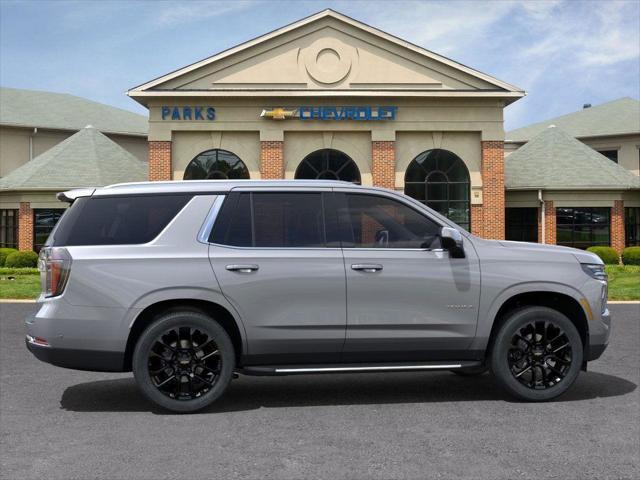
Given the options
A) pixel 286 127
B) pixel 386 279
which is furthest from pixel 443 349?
pixel 286 127

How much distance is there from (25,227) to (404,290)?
1207 inches

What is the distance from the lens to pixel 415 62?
29188 mm

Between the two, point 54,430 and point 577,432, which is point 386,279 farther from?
point 54,430

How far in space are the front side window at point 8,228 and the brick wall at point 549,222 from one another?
2536cm

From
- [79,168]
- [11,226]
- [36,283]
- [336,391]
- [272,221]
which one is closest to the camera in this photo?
[272,221]

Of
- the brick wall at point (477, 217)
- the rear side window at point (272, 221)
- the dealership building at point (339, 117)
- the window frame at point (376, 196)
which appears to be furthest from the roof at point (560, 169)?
the rear side window at point (272, 221)

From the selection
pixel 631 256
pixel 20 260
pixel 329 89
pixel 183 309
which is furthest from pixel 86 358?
pixel 631 256

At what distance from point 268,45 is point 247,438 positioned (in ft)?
83.7

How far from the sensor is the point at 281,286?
6246 millimetres

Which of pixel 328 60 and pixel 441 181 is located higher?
pixel 328 60

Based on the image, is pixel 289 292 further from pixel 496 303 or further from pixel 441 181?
pixel 441 181

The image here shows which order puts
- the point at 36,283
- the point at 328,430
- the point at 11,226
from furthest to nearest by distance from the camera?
the point at 11,226
the point at 36,283
the point at 328,430

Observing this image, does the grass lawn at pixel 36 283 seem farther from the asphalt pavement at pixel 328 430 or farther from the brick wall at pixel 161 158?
the asphalt pavement at pixel 328 430

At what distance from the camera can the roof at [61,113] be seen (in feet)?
146
